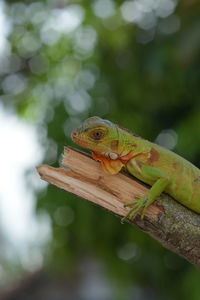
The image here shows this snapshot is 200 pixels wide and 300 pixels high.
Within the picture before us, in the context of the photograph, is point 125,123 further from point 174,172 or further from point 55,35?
point 174,172

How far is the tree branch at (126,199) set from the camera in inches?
131

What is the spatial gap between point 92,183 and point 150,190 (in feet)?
1.01

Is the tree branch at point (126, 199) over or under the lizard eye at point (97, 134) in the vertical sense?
under

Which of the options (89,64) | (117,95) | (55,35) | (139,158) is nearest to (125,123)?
(117,95)

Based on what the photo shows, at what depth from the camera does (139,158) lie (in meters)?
3.55

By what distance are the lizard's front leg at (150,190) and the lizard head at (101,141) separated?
0.51 feet

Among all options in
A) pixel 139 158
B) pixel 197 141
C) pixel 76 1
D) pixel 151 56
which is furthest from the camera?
pixel 76 1

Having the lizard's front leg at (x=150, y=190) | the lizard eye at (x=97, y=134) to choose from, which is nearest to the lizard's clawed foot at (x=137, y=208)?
the lizard's front leg at (x=150, y=190)

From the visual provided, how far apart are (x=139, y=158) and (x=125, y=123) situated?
2.91 metres

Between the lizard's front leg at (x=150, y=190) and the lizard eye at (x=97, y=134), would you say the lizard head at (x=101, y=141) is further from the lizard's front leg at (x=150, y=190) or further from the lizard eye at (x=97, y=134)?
the lizard's front leg at (x=150, y=190)

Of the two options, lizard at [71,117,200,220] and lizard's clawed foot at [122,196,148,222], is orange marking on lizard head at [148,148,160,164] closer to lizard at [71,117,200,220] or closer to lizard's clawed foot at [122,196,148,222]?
lizard at [71,117,200,220]

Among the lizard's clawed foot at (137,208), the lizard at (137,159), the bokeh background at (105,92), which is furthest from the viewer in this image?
the bokeh background at (105,92)

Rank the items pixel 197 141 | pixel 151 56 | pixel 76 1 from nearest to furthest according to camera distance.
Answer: pixel 197 141
pixel 151 56
pixel 76 1

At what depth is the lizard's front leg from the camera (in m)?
3.32
